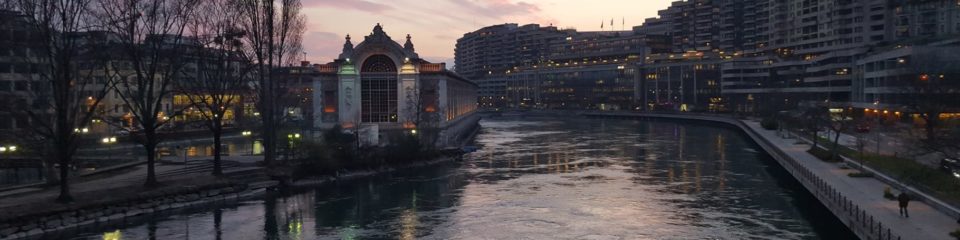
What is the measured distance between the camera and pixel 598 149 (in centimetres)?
9456

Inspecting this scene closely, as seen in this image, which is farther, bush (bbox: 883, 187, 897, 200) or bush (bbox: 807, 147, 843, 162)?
bush (bbox: 807, 147, 843, 162)

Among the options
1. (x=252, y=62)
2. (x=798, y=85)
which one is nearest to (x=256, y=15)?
(x=252, y=62)

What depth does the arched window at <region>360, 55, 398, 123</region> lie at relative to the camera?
291 ft

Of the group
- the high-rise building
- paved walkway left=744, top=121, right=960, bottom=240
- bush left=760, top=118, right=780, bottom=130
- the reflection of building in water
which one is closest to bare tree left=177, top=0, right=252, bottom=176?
the reflection of building in water

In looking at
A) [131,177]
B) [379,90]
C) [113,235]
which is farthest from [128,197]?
[379,90]

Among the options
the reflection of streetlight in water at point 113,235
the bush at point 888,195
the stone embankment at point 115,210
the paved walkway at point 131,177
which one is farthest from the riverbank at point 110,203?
the bush at point 888,195

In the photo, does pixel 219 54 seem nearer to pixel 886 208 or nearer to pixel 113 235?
pixel 113 235

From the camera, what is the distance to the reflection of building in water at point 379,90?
87.7 m

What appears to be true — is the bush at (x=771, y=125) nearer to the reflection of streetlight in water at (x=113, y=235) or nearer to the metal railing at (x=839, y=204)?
the metal railing at (x=839, y=204)

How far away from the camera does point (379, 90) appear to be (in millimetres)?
89125

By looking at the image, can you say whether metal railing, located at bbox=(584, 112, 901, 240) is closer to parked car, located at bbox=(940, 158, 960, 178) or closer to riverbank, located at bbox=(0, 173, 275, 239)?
parked car, located at bbox=(940, 158, 960, 178)

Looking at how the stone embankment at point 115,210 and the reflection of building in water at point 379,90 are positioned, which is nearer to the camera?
the stone embankment at point 115,210

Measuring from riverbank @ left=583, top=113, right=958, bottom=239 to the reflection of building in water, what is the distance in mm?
42078

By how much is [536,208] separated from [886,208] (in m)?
19.5
